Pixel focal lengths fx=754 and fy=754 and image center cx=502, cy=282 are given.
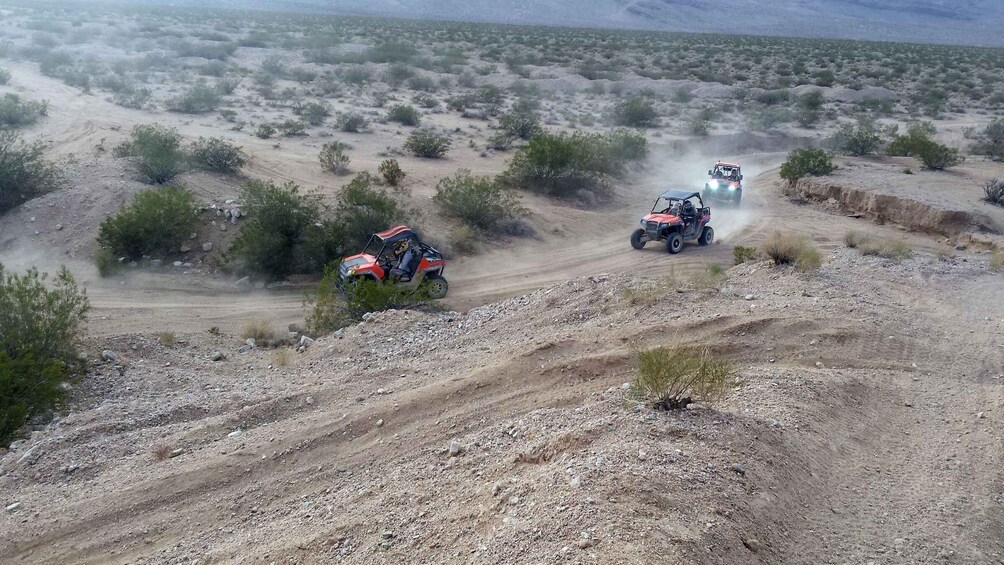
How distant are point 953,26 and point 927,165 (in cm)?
13604

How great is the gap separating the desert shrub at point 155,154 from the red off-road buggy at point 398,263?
8357mm

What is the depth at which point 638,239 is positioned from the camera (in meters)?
21.7

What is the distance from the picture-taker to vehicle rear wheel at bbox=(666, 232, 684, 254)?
21.2 meters

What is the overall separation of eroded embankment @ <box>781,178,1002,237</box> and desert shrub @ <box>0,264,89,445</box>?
895 inches

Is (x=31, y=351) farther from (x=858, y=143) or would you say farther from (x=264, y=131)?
(x=858, y=143)

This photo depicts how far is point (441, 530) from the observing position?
6508 millimetres

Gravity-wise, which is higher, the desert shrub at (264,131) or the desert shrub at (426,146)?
the desert shrub at (264,131)

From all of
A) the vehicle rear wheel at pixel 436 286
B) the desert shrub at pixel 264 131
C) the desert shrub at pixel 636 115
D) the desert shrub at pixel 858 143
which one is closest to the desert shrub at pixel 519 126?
the desert shrub at pixel 636 115

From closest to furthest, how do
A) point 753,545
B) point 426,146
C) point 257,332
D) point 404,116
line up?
1. point 753,545
2. point 257,332
3. point 426,146
4. point 404,116

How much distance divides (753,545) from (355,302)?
10557 millimetres

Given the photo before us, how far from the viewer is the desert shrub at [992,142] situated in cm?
3432

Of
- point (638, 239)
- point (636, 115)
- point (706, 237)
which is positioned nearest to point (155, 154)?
point (638, 239)

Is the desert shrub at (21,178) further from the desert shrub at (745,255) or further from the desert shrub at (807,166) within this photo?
the desert shrub at (807,166)

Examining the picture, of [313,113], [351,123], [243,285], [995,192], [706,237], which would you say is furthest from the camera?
[313,113]
